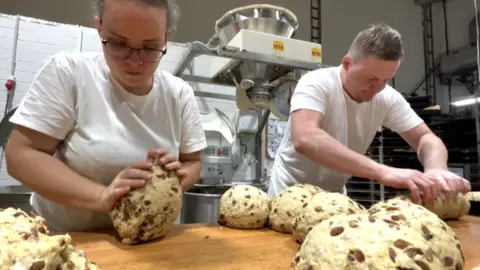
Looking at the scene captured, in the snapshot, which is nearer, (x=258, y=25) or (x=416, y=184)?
(x=416, y=184)

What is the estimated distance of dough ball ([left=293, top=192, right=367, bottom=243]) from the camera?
1.04 meters

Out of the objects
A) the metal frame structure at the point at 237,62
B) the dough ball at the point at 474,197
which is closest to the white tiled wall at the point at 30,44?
the metal frame structure at the point at 237,62

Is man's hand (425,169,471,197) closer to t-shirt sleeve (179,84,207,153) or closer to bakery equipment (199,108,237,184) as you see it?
t-shirt sleeve (179,84,207,153)

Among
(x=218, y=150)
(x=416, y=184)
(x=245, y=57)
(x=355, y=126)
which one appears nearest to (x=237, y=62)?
(x=245, y=57)

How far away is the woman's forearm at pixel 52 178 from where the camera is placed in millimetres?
1005

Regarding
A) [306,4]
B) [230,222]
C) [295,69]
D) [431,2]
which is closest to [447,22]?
[431,2]

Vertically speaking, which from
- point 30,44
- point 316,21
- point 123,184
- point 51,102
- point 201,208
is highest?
point 316,21

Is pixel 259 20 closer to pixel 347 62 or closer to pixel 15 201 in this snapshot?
pixel 347 62

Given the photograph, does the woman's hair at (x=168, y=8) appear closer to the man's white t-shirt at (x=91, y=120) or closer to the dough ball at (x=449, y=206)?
the man's white t-shirt at (x=91, y=120)

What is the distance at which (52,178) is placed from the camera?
1.01m

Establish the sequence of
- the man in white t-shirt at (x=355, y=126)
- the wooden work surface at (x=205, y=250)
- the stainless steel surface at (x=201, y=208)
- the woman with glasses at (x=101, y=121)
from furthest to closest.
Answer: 1. the stainless steel surface at (x=201, y=208)
2. the man in white t-shirt at (x=355, y=126)
3. the woman with glasses at (x=101, y=121)
4. the wooden work surface at (x=205, y=250)

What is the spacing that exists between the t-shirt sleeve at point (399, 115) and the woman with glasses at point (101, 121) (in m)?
1.17

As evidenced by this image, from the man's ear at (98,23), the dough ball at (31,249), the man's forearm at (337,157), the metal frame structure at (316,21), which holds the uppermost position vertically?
the metal frame structure at (316,21)

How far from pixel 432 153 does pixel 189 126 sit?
3.99 feet
